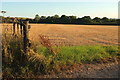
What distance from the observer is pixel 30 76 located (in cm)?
474

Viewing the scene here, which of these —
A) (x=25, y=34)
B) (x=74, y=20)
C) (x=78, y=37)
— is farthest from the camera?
(x=74, y=20)

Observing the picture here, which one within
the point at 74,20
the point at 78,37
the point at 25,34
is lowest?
the point at 78,37

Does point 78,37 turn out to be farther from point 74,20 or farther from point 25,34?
point 74,20

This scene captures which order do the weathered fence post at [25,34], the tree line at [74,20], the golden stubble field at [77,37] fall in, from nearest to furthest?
the weathered fence post at [25,34] → the golden stubble field at [77,37] → the tree line at [74,20]

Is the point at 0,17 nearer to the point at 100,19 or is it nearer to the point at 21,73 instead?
the point at 21,73

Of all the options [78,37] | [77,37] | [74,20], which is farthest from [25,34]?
[74,20]

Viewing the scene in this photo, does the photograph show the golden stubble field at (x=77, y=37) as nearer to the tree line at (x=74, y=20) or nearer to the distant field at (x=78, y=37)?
the distant field at (x=78, y=37)

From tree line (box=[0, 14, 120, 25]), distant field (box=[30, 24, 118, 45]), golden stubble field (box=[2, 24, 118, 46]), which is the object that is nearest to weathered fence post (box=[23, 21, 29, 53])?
golden stubble field (box=[2, 24, 118, 46])

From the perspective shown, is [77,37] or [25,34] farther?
[77,37]

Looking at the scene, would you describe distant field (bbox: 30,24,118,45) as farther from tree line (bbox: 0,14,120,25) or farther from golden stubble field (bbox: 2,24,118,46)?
tree line (bbox: 0,14,120,25)

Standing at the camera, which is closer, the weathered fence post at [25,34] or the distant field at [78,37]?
the weathered fence post at [25,34]

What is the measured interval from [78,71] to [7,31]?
2740 mm

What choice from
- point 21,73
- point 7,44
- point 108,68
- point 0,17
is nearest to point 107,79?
point 108,68

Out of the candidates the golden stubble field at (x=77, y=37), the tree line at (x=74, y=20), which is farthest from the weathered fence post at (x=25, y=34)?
the tree line at (x=74, y=20)
